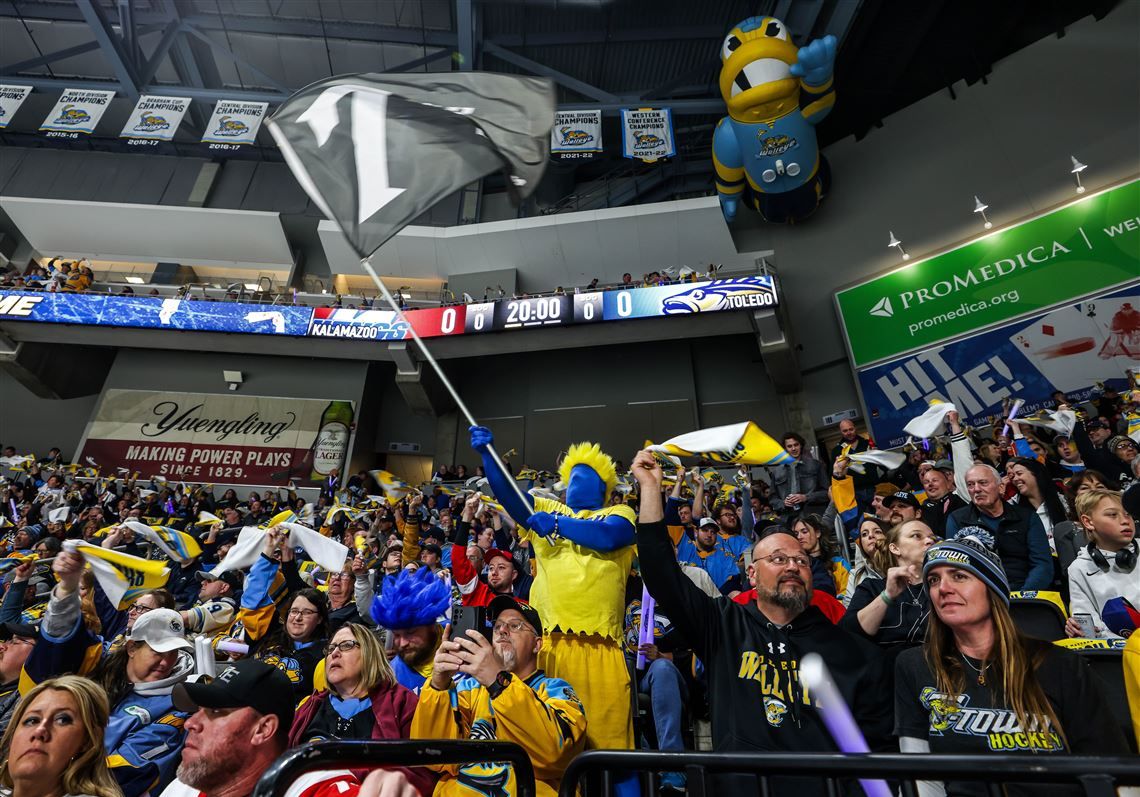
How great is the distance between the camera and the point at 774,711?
219 centimetres

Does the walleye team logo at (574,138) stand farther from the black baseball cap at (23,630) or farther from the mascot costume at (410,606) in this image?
the mascot costume at (410,606)

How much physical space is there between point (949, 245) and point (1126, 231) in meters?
3.05

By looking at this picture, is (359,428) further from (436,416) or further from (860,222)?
(860,222)

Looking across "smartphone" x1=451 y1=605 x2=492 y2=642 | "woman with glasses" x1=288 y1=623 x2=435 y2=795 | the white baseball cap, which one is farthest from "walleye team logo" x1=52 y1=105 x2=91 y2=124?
"woman with glasses" x1=288 y1=623 x2=435 y2=795

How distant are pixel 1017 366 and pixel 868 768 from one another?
46.0 feet

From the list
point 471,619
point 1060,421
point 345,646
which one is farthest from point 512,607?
point 1060,421

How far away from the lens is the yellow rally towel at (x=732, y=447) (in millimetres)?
3459

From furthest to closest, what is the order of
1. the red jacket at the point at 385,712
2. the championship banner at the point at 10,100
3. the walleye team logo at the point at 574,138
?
the championship banner at the point at 10,100 → the walleye team logo at the point at 574,138 → the red jacket at the point at 385,712

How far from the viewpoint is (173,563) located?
7.48 metres

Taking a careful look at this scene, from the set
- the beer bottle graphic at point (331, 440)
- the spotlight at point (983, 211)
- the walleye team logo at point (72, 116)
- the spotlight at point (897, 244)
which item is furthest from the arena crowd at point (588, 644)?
the walleye team logo at point (72, 116)

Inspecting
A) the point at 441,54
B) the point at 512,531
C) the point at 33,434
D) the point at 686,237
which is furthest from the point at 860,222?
the point at 33,434

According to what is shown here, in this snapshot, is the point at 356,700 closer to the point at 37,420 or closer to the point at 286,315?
the point at 286,315

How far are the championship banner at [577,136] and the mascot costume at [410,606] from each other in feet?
47.3

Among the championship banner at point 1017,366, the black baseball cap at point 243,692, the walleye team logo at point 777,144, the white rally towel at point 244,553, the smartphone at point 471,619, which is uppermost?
the walleye team logo at point 777,144
